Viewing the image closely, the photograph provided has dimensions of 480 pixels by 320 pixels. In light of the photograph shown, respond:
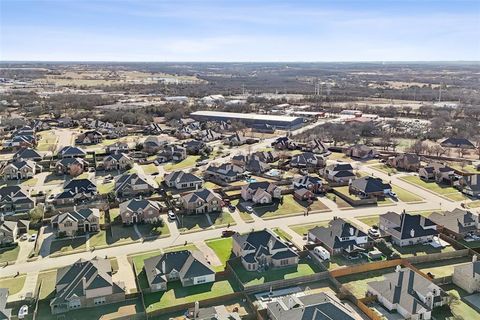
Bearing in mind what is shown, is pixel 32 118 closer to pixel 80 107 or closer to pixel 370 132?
pixel 80 107

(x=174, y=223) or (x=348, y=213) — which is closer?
(x=174, y=223)

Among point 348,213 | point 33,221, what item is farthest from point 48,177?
point 348,213

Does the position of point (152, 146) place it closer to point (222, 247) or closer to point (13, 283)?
point (222, 247)

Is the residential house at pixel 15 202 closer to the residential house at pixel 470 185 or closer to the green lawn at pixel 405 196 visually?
the green lawn at pixel 405 196

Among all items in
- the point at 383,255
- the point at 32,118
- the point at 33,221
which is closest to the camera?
the point at 383,255

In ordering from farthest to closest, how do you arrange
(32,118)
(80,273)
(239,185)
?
1. (32,118)
2. (239,185)
3. (80,273)
